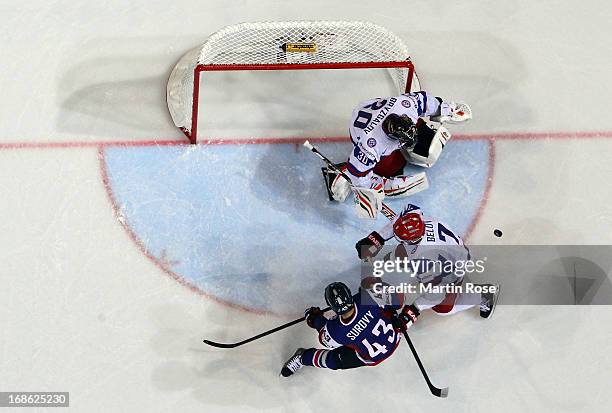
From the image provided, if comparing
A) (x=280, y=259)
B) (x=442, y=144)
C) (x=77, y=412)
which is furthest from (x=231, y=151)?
(x=77, y=412)

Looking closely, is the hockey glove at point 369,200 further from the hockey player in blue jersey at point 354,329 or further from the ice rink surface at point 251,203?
the hockey player in blue jersey at point 354,329

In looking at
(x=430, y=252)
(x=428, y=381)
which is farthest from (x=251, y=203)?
(x=428, y=381)

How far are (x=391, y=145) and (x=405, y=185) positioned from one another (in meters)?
0.61

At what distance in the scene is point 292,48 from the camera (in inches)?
251

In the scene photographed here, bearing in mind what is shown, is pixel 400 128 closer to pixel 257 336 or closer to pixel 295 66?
pixel 295 66

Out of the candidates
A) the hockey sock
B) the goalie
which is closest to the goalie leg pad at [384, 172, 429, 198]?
the goalie

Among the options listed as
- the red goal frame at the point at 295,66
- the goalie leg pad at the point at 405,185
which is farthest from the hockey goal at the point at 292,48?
the goalie leg pad at the point at 405,185

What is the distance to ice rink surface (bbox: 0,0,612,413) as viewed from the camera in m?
6.18

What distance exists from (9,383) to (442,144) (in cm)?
342

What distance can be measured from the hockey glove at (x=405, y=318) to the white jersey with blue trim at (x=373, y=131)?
0.92m

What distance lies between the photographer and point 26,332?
6199 millimetres

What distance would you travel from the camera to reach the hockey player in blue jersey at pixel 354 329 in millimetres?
5664

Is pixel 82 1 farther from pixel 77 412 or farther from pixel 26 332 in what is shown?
pixel 77 412

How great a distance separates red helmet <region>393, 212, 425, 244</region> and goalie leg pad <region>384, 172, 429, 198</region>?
80cm
